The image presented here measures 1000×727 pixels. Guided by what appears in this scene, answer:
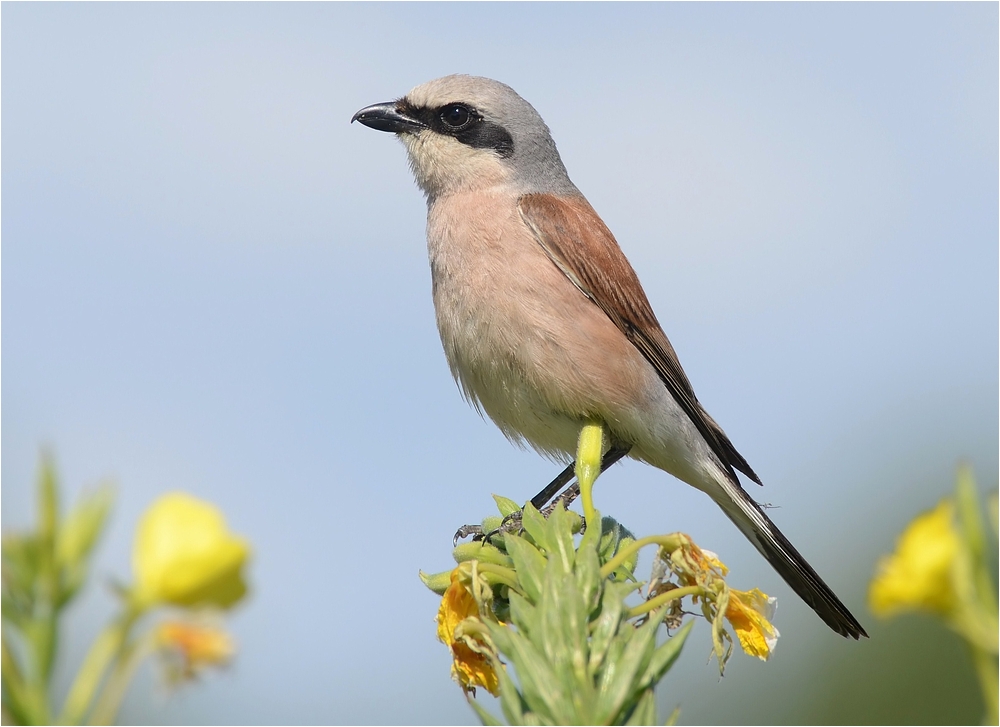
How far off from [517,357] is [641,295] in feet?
2.32

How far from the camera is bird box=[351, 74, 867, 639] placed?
132 inches

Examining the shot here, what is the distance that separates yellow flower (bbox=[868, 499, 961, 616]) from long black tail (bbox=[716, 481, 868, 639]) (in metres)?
2.64

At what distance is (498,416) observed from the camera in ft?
11.9

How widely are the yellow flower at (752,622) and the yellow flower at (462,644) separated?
318mm

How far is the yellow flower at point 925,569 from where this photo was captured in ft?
1.85

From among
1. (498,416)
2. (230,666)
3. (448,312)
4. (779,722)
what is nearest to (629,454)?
(498,416)

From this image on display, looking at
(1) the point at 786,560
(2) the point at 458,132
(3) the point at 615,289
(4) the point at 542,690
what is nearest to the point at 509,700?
(4) the point at 542,690

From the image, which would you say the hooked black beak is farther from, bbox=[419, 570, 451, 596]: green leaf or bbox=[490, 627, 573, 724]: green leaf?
bbox=[490, 627, 573, 724]: green leaf

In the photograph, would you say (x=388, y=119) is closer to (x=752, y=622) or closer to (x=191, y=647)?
(x=752, y=622)

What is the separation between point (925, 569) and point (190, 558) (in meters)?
0.42

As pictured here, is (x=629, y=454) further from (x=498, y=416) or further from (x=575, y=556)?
(x=575, y=556)

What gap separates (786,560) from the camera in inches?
137

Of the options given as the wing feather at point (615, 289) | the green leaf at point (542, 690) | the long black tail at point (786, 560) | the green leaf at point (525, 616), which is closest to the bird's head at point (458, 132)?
the wing feather at point (615, 289)

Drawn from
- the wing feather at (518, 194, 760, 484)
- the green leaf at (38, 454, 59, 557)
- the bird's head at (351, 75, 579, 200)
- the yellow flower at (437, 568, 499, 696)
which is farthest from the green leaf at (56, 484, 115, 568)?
the bird's head at (351, 75, 579, 200)
